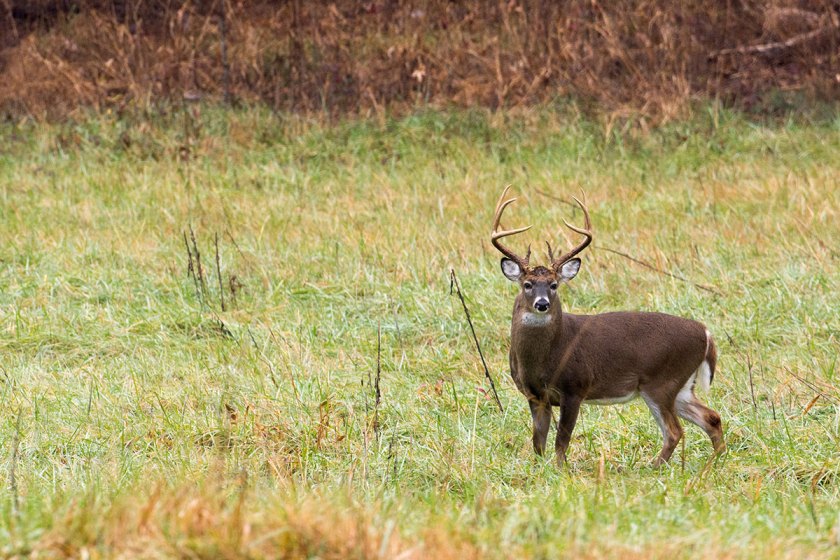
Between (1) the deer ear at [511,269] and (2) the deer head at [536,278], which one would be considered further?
(1) the deer ear at [511,269]

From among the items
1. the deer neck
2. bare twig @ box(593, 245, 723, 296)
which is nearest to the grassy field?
bare twig @ box(593, 245, 723, 296)

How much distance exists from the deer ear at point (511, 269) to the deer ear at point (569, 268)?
0.63 ft

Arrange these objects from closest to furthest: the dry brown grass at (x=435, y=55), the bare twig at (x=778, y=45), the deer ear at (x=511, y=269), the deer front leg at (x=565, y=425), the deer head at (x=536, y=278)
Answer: the deer front leg at (x=565, y=425) → the deer head at (x=536, y=278) → the deer ear at (x=511, y=269) → the dry brown grass at (x=435, y=55) → the bare twig at (x=778, y=45)

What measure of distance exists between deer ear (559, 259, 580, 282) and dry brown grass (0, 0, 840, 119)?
6.83 metres

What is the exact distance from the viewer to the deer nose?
508 cm

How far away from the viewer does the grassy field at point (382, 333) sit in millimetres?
3348

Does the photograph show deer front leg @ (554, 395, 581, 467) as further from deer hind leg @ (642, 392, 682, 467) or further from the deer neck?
deer hind leg @ (642, 392, 682, 467)

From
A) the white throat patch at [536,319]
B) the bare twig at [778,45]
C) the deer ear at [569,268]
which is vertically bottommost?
the bare twig at [778,45]

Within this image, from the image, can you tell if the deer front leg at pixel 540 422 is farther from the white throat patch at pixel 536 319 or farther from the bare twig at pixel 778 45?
the bare twig at pixel 778 45

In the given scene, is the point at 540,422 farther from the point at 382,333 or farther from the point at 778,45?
A: the point at 778,45

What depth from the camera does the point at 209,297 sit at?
7.60 meters

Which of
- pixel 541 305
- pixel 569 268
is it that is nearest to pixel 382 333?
pixel 569 268

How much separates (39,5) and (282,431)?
10.9 meters

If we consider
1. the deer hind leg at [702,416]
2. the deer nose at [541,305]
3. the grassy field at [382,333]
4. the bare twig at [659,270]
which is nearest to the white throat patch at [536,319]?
the deer nose at [541,305]
